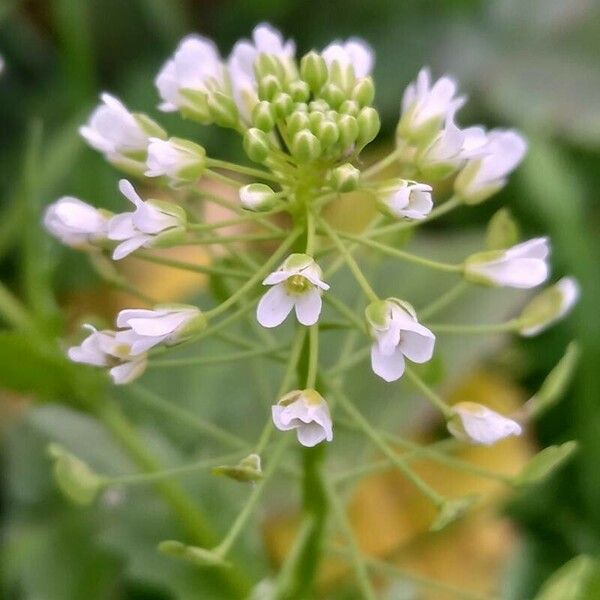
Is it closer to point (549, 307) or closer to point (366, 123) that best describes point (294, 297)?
point (366, 123)

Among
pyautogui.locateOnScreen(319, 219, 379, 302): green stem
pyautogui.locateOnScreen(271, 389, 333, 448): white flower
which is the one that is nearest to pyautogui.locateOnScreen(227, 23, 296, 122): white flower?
pyautogui.locateOnScreen(319, 219, 379, 302): green stem

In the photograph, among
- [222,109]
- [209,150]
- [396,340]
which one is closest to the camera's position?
[396,340]

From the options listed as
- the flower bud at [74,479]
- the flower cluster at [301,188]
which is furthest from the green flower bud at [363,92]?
the flower bud at [74,479]

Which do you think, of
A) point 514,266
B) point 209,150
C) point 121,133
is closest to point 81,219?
point 121,133

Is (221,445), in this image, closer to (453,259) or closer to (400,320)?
(453,259)

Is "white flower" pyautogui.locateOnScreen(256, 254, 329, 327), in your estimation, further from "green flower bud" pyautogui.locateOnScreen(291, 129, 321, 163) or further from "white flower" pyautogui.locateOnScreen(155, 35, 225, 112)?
"white flower" pyautogui.locateOnScreen(155, 35, 225, 112)

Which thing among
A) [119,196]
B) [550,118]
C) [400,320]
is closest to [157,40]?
[119,196]
